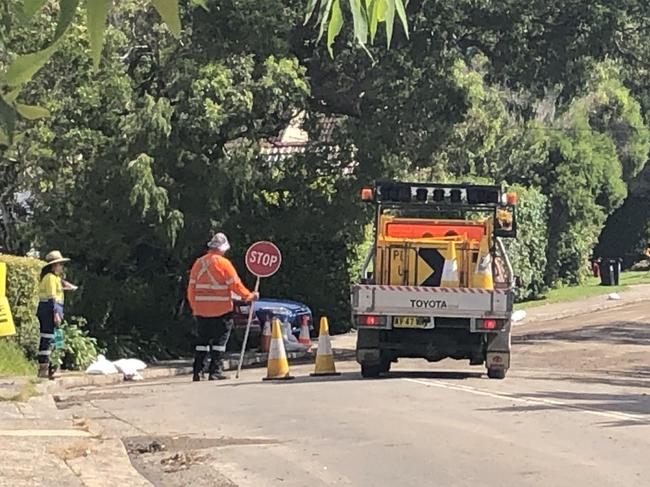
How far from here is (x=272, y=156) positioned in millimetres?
24234

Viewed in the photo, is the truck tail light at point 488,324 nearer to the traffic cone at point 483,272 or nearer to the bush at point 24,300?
the traffic cone at point 483,272

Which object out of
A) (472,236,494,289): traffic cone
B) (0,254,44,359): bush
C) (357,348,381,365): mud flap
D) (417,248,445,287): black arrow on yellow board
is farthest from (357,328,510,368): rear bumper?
(0,254,44,359): bush

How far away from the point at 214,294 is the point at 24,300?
140 inches

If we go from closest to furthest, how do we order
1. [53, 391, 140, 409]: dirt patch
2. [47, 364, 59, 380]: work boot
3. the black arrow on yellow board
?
[53, 391, 140, 409]: dirt patch
[47, 364, 59, 380]: work boot
the black arrow on yellow board

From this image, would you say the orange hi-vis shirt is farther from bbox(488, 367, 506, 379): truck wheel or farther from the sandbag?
bbox(488, 367, 506, 379): truck wheel

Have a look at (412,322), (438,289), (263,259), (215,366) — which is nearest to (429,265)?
(438,289)

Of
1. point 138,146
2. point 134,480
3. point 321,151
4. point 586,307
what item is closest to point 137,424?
point 134,480

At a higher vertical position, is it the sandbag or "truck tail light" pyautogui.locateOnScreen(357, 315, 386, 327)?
"truck tail light" pyautogui.locateOnScreen(357, 315, 386, 327)

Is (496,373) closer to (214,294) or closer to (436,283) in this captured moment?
Result: (436,283)

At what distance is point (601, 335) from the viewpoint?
86.9ft

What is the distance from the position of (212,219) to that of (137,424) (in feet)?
38.1

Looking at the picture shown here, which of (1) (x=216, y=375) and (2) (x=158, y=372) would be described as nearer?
(1) (x=216, y=375)

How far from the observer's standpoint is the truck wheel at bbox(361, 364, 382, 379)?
16453mm

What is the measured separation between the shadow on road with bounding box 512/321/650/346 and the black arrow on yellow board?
816cm
